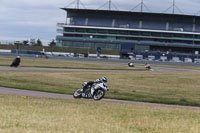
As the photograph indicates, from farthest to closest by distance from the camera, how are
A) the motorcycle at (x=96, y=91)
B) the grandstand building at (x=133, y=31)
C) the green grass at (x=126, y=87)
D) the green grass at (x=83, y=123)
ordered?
the grandstand building at (x=133, y=31)
the green grass at (x=126, y=87)
the motorcycle at (x=96, y=91)
the green grass at (x=83, y=123)

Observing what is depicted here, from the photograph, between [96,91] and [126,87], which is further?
[126,87]

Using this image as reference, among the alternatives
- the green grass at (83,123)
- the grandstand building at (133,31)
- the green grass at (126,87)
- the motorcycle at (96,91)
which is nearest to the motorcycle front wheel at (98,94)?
the motorcycle at (96,91)

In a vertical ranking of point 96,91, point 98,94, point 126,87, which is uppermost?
point 96,91

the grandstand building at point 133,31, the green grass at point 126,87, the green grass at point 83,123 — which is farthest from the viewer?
the grandstand building at point 133,31

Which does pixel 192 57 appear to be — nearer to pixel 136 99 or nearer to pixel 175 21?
pixel 175 21

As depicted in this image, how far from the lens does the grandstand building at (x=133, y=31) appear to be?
139 metres

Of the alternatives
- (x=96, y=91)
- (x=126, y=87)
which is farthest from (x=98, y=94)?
(x=126, y=87)

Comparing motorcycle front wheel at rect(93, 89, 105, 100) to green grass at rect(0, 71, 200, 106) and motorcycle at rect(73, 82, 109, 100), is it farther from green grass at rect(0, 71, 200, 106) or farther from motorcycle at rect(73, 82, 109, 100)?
green grass at rect(0, 71, 200, 106)

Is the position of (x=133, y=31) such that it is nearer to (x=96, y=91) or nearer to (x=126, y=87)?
(x=126, y=87)

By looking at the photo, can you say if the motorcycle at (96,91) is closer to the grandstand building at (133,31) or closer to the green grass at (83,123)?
the green grass at (83,123)

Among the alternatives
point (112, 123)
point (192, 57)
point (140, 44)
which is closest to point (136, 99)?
point (112, 123)

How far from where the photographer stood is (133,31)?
140625mm

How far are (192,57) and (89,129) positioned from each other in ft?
360

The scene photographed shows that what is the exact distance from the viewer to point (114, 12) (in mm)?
141875
